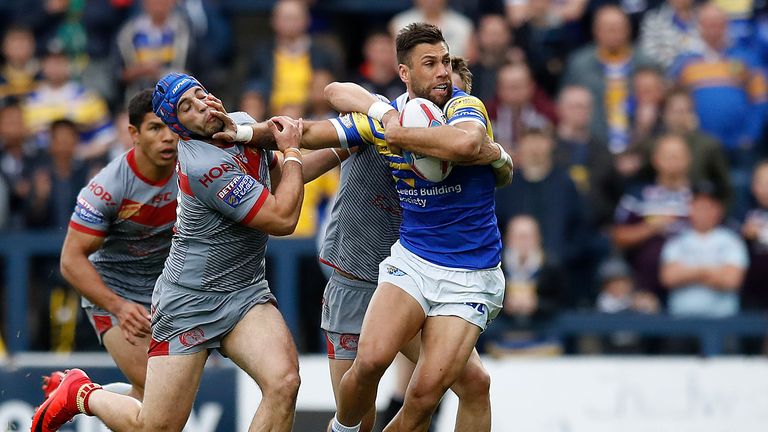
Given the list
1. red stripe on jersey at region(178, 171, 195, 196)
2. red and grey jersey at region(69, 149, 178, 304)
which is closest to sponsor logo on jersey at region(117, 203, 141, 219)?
red and grey jersey at region(69, 149, 178, 304)

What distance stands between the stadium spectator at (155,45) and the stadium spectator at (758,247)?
5.53 m

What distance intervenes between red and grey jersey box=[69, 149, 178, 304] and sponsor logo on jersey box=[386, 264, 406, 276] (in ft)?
5.12

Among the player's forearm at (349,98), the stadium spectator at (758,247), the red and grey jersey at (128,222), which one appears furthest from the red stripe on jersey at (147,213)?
the stadium spectator at (758,247)

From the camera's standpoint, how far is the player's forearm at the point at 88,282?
8625 mm

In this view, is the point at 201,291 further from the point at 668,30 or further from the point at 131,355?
the point at 668,30

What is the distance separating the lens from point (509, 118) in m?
13.3

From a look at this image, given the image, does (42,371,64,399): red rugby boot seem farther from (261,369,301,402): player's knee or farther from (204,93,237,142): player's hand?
(204,93,237,142): player's hand

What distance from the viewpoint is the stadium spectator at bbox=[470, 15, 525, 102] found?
13.5 metres

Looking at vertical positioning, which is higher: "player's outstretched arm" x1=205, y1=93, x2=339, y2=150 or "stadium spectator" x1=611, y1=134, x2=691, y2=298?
"player's outstretched arm" x1=205, y1=93, x2=339, y2=150

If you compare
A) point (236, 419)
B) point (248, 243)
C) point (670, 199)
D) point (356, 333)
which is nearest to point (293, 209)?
point (248, 243)

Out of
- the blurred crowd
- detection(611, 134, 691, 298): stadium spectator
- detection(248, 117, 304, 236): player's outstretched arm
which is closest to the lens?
detection(248, 117, 304, 236): player's outstretched arm

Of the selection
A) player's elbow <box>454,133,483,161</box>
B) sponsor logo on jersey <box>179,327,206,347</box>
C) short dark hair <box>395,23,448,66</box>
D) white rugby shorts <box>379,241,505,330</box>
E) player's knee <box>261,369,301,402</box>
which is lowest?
player's knee <box>261,369,301,402</box>

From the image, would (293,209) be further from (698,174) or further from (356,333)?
(698,174)

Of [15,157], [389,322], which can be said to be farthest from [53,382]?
[15,157]
